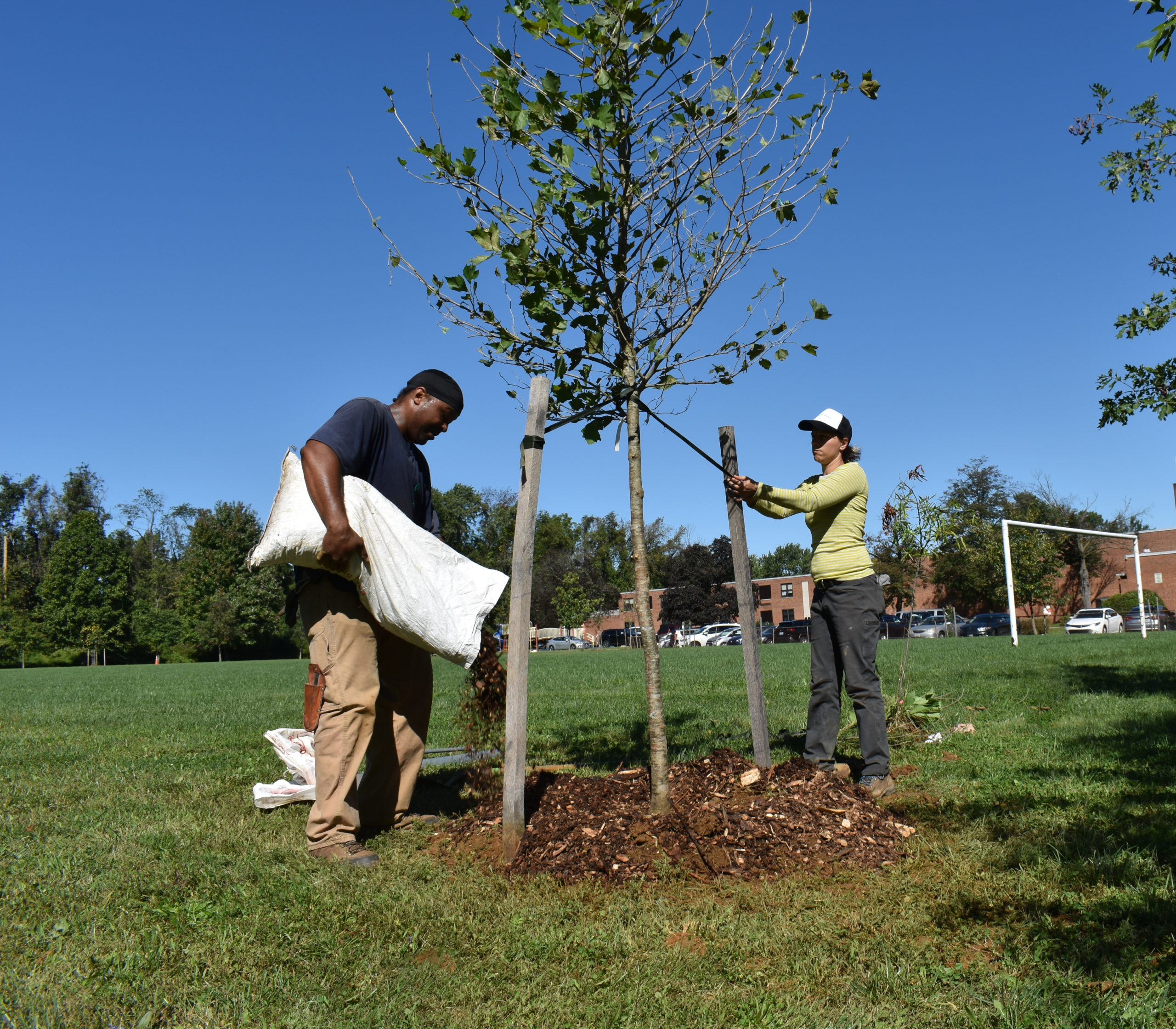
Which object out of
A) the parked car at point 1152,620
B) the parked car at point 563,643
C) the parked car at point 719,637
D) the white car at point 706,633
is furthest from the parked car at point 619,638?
the parked car at point 1152,620

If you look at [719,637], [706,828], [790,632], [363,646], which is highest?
[363,646]

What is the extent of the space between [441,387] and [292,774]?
8.44 ft

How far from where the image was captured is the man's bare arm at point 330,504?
350cm

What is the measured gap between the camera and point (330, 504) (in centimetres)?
352

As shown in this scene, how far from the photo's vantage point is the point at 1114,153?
8.49 m

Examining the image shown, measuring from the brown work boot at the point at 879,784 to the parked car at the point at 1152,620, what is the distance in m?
41.8

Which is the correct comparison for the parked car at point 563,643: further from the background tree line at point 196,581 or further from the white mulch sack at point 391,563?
the white mulch sack at point 391,563

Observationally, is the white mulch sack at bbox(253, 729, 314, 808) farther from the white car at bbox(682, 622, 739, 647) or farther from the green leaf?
the white car at bbox(682, 622, 739, 647)

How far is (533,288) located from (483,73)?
3.00ft

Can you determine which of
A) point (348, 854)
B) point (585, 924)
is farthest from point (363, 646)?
point (585, 924)

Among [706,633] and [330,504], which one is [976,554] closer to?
[330,504]

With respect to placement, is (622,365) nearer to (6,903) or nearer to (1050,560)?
(6,903)

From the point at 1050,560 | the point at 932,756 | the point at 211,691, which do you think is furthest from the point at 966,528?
the point at 1050,560

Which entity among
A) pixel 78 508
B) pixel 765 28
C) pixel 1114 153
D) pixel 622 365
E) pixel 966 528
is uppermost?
pixel 78 508
